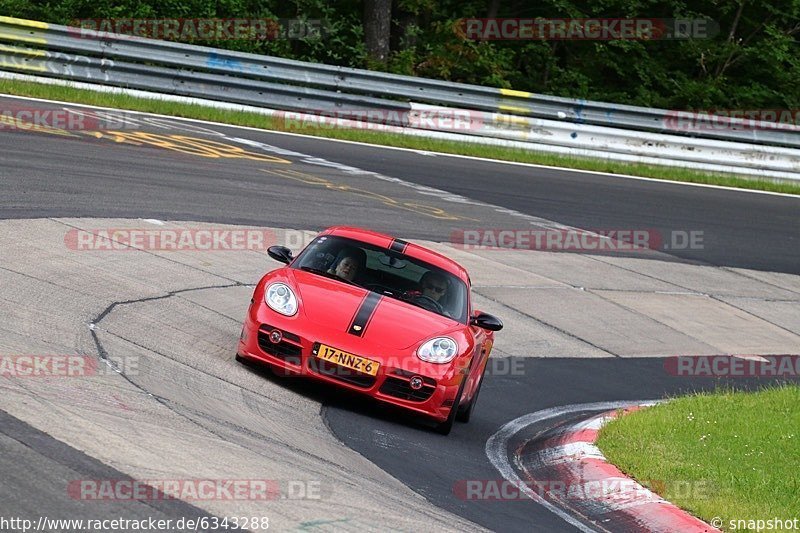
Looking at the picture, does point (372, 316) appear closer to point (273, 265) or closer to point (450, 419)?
point (450, 419)

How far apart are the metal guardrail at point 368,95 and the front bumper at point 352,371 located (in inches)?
536

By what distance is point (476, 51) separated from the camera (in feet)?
91.9

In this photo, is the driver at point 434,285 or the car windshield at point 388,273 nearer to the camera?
the car windshield at point 388,273

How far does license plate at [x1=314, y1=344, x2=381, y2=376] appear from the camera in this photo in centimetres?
880

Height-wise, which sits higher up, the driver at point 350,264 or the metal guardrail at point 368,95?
the metal guardrail at point 368,95

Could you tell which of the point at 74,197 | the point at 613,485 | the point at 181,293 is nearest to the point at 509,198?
the point at 74,197

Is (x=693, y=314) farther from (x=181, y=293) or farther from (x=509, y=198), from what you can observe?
(x=181, y=293)

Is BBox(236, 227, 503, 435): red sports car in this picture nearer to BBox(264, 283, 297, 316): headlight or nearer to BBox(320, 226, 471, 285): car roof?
BBox(264, 283, 297, 316): headlight

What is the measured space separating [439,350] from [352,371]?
751 mm

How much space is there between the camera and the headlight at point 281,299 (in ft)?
29.9

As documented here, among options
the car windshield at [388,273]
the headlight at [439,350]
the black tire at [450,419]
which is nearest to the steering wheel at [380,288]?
the car windshield at [388,273]

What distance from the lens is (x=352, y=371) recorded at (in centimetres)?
881

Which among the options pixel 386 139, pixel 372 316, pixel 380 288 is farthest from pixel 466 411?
pixel 386 139

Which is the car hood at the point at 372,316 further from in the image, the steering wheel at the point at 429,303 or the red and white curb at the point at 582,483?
the red and white curb at the point at 582,483
